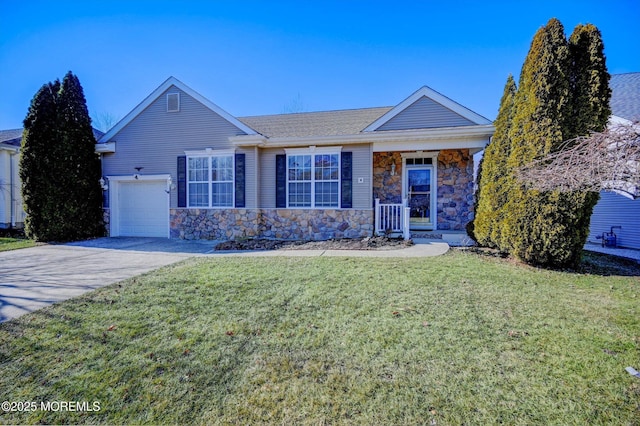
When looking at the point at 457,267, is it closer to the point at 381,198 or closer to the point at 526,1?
the point at 381,198

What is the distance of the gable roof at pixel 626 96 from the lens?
33.2ft

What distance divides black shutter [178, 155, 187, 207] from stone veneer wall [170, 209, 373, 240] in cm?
39

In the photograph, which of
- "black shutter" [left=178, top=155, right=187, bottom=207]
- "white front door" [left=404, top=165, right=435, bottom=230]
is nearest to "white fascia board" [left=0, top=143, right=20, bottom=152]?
"black shutter" [left=178, top=155, right=187, bottom=207]

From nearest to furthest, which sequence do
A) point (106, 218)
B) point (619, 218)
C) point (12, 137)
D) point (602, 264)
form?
point (602, 264), point (619, 218), point (106, 218), point (12, 137)

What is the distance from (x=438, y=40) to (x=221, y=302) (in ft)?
45.4

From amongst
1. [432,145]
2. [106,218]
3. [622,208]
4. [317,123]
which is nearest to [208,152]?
[317,123]

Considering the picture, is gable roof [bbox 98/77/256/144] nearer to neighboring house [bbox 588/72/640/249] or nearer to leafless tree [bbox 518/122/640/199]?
leafless tree [bbox 518/122/640/199]

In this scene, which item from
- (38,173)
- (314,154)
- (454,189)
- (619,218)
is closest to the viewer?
(619,218)

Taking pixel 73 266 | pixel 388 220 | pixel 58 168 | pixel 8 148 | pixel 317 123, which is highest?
pixel 317 123

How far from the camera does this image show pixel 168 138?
433 inches

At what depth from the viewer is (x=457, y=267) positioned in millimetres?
6121

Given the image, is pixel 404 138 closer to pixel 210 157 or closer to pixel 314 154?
pixel 314 154

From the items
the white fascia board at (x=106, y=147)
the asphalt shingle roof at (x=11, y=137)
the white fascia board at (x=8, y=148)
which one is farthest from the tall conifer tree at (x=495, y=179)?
the asphalt shingle roof at (x=11, y=137)

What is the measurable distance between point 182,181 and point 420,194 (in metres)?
9.55
